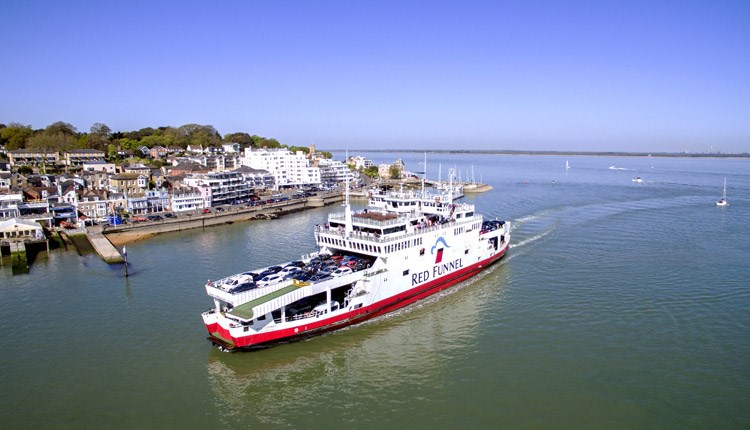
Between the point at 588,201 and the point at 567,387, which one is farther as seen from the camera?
the point at 588,201

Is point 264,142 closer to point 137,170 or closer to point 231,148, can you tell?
point 231,148

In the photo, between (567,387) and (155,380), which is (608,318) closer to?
(567,387)

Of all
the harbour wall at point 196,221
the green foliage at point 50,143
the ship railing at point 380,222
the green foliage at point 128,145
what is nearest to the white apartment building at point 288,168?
the harbour wall at point 196,221

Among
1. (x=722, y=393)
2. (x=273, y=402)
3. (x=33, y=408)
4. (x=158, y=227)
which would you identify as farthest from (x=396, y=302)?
(x=158, y=227)

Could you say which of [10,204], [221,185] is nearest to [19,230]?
[10,204]

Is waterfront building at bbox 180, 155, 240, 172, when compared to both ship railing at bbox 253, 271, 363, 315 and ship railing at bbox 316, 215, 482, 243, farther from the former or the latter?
ship railing at bbox 253, 271, 363, 315

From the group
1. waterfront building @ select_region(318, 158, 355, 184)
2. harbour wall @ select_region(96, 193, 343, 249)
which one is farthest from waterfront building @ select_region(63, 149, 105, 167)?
harbour wall @ select_region(96, 193, 343, 249)
